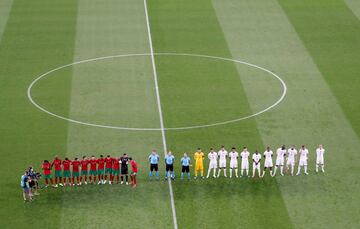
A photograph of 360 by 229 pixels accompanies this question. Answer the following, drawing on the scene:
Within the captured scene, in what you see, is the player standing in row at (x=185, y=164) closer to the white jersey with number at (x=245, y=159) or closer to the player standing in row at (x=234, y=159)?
the player standing in row at (x=234, y=159)

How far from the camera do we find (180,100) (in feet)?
133

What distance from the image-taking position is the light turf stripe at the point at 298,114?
31.8 m

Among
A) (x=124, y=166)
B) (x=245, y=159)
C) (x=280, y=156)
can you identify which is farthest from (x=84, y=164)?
(x=280, y=156)

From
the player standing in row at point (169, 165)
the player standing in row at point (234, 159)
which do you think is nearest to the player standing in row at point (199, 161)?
the player standing in row at point (169, 165)

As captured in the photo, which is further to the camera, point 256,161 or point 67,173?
point 256,161

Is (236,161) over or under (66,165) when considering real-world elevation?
over

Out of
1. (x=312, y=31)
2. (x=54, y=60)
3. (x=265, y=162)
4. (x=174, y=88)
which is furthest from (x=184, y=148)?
(x=312, y=31)

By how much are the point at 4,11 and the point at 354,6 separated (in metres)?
22.5

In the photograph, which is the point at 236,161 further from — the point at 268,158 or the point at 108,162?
the point at 108,162

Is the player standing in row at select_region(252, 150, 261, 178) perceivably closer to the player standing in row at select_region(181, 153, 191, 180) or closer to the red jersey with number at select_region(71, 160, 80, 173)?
the player standing in row at select_region(181, 153, 191, 180)

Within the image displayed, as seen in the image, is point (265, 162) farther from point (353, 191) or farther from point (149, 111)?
point (149, 111)

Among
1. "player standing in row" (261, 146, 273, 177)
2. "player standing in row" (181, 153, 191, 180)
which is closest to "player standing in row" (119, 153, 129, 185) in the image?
"player standing in row" (181, 153, 191, 180)

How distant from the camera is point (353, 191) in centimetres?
3266

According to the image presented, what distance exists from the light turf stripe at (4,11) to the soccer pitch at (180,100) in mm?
142
